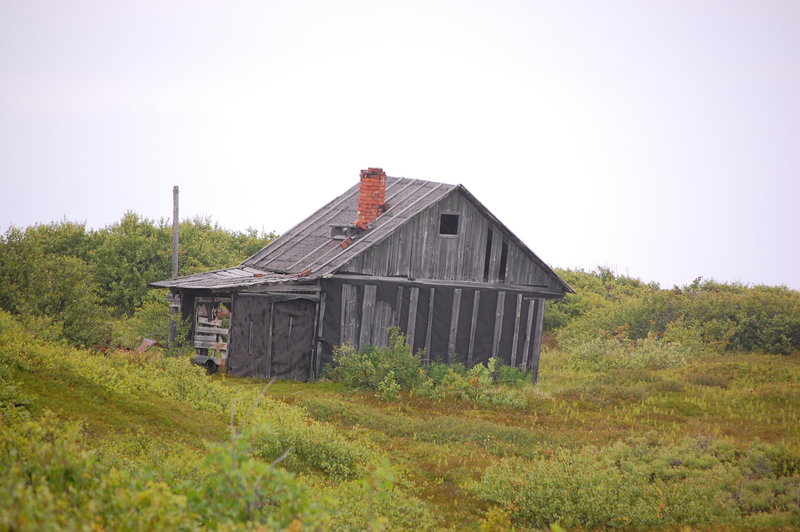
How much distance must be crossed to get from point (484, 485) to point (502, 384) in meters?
11.9

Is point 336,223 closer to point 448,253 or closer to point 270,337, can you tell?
point 448,253

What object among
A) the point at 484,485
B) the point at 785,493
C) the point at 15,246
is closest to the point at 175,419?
the point at 484,485

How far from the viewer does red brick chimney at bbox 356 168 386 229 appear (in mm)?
24344

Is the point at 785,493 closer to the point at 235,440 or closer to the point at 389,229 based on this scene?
the point at 235,440

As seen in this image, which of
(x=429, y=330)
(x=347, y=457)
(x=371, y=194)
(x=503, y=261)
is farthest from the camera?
(x=371, y=194)

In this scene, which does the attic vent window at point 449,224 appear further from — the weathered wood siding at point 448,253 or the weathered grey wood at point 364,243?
the weathered grey wood at point 364,243

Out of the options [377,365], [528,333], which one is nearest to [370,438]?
[377,365]

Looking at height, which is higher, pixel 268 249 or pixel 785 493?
pixel 268 249

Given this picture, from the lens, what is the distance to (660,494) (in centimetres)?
1116

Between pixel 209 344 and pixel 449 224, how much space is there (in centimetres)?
836

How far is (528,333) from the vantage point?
24406mm

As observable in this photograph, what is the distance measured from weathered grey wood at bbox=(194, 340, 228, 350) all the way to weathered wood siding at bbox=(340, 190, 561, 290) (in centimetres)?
428

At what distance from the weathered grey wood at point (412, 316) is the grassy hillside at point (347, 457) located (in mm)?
3403

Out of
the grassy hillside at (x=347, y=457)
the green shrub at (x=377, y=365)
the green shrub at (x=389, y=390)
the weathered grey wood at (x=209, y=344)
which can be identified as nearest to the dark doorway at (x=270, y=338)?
the weathered grey wood at (x=209, y=344)
